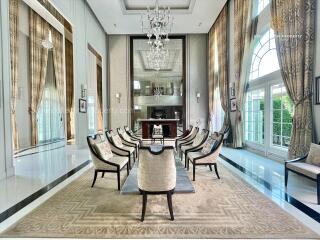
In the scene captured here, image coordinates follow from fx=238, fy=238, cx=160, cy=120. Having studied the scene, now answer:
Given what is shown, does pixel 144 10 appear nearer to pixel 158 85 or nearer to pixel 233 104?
pixel 233 104

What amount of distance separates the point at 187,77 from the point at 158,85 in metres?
2.92

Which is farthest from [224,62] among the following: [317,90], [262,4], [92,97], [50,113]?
[50,113]

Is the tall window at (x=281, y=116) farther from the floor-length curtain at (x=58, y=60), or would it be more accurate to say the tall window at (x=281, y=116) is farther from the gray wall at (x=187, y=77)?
the floor-length curtain at (x=58, y=60)

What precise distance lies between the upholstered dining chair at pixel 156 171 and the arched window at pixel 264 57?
4588 millimetres

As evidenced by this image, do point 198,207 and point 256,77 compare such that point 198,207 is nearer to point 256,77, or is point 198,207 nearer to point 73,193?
point 73,193

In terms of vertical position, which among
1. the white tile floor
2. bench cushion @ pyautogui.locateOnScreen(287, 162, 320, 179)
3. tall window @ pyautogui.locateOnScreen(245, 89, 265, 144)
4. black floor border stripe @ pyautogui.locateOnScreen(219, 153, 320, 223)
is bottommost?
the white tile floor

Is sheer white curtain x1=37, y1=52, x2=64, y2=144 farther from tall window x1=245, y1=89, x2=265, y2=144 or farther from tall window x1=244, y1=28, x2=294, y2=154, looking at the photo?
tall window x1=244, y1=28, x2=294, y2=154

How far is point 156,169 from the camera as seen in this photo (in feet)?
9.42

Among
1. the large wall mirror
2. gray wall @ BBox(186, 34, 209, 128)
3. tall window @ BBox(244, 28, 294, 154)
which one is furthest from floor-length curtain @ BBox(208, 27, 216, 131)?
tall window @ BBox(244, 28, 294, 154)

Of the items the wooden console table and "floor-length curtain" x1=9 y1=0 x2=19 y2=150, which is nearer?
"floor-length curtain" x1=9 y1=0 x2=19 y2=150

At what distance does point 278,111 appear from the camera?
6.13 meters

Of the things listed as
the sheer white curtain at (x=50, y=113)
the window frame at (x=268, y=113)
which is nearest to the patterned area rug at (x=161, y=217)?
the window frame at (x=268, y=113)

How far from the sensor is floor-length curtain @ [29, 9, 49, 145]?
9281mm

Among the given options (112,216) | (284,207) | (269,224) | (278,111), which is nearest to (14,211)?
(112,216)
